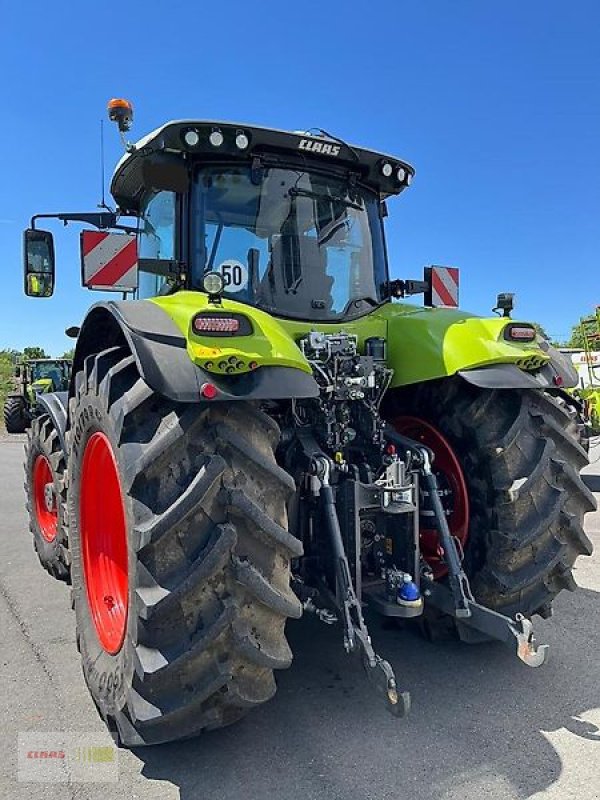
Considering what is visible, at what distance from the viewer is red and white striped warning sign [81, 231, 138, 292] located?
3.88 metres

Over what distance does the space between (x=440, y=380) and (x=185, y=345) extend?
1510 mm

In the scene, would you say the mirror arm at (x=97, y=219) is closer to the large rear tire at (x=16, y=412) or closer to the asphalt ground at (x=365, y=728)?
the asphalt ground at (x=365, y=728)

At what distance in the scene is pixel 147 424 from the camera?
244 centimetres

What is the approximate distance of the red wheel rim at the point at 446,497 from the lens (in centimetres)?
327

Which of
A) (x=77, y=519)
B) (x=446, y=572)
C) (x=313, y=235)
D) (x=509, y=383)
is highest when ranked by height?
(x=313, y=235)

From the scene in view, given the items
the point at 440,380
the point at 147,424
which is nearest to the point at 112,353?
the point at 147,424

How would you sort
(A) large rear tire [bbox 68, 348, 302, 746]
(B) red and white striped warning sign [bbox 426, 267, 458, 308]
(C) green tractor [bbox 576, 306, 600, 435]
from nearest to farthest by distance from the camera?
(A) large rear tire [bbox 68, 348, 302, 746] → (B) red and white striped warning sign [bbox 426, 267, 458, 308] → (C) green tractor [bbox 576, 306, 600, 435]

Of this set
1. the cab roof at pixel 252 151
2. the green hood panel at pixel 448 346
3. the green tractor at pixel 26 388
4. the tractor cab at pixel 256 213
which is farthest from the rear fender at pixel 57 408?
the green tractor at pixel 26 388

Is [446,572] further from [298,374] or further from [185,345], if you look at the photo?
[185,345]

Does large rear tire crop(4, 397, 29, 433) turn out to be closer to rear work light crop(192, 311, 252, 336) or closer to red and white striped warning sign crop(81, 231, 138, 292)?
red and white striped warning sign crop(81, 231, 138, 292)

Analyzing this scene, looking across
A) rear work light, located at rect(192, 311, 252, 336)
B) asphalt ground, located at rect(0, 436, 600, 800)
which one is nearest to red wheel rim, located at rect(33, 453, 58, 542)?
asphalt ground, located at rect(0, 436, 600, 800)

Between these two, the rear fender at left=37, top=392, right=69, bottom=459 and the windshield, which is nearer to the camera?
the windshield

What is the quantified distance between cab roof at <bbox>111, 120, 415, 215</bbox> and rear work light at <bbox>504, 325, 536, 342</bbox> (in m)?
1.20

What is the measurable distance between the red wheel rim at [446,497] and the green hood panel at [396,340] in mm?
385
